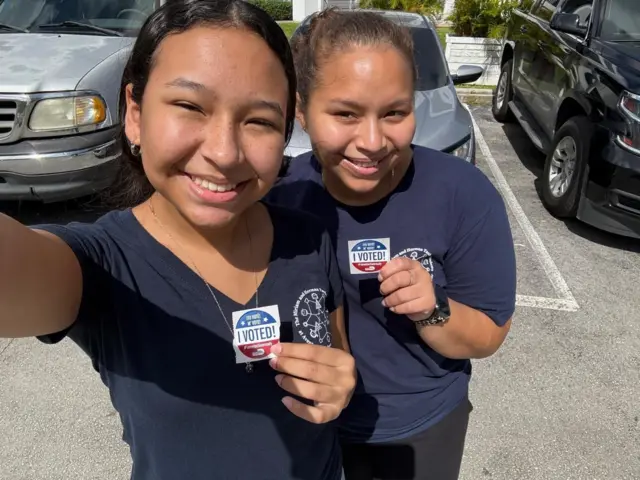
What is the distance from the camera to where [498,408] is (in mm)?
2887

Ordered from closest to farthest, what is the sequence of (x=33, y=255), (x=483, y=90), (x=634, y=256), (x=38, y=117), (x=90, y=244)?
(x=33, y=255) → (x=90, y=244) → (x=38, y=117) → (x=634, y=256) → (x=483, y=90)

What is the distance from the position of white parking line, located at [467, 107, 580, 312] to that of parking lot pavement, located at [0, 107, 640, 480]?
0.05ft

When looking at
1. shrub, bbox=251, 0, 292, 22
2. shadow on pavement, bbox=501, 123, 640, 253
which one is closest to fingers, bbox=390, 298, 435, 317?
shadow on pavement, bbox=501, 123, 640, 253

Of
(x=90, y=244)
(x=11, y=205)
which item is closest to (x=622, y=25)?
(x=90, y=244)

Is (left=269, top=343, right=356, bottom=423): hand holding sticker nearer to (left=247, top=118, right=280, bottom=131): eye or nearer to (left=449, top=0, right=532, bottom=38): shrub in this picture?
(left=247, top=118, right=280, bottom=131): eye

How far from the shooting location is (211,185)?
105 centimetres

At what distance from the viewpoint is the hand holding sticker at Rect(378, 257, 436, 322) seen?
1.26m

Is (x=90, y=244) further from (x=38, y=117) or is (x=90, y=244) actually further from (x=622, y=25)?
(x=622, y=25)

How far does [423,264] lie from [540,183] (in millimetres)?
5013

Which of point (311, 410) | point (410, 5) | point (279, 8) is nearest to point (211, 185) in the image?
point (311, 410)

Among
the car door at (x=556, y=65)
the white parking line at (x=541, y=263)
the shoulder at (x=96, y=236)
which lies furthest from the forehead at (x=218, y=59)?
the car door at (x=556, y=65)

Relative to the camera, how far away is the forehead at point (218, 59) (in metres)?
1.00

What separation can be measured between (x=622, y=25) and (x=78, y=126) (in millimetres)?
4659

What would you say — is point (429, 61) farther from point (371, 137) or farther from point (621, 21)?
point (371, 137)
